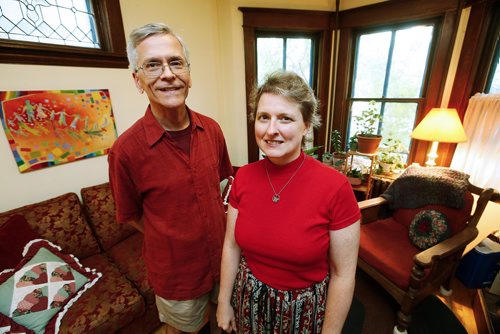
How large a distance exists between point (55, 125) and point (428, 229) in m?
2.89

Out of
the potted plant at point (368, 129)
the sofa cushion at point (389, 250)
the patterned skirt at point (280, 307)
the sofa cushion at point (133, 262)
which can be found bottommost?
the sofa cushion at point (133, 262)

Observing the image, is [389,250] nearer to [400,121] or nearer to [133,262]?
[400,121]

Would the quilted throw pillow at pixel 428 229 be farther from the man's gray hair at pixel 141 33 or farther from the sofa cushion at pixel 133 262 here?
the man's gray hair at pixel 141 33

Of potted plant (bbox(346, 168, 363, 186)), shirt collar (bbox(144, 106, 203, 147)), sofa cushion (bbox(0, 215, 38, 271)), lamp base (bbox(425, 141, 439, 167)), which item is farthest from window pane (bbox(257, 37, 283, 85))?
sofa cushion (bbox(0, 215, 38, 271))

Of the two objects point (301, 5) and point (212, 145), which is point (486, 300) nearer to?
point (212, 145)

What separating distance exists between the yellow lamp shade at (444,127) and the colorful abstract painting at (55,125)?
2.78 meters

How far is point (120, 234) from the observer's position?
1.97 m

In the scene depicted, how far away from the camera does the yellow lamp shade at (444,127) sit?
75.5 inches

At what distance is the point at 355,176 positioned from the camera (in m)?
2.55

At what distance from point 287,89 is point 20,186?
2007mm

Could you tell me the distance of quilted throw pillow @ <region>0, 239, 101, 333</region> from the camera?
4.01 ft

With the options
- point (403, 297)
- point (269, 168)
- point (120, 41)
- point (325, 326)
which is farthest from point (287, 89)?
point (120, 41)

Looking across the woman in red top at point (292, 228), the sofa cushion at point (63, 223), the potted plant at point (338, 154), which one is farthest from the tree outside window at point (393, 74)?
the sofa cushion at point (63, 223)

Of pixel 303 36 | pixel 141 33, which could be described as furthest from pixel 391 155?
pixel 141 33
